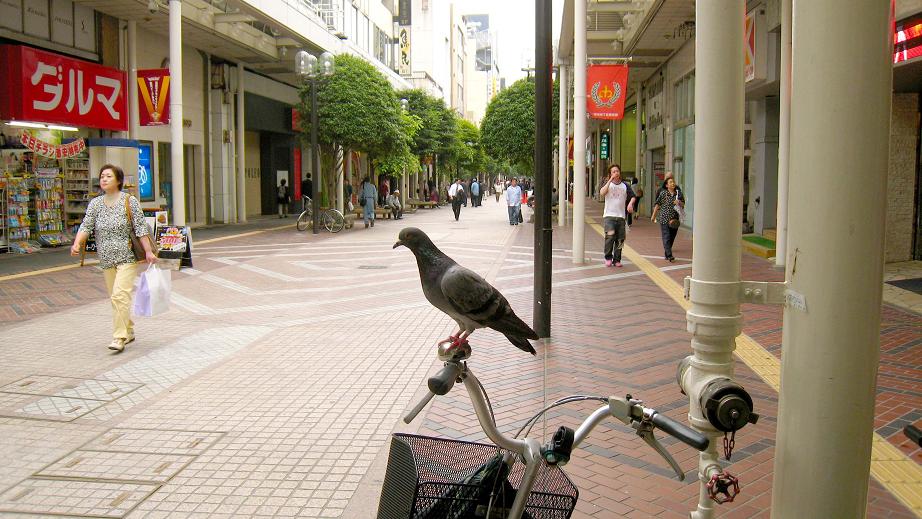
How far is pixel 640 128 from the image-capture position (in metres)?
31.5

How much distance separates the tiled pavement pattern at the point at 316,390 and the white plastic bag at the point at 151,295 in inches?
16.5

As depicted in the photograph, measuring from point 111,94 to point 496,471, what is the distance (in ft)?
60.3

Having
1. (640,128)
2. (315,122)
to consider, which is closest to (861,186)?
(315,122)

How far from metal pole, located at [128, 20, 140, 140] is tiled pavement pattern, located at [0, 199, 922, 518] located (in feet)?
27.2

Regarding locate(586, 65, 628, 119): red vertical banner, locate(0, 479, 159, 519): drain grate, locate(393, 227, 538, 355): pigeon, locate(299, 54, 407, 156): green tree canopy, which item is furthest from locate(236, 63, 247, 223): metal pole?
locate(393, 227, 538, 355): pigeon

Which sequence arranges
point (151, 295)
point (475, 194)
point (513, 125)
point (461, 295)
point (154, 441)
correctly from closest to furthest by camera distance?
point (461, 295)
point (154, 441)
point (151, 295)
point (513, 125)
point (475, 194)

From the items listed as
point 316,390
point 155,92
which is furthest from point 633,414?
point 155,92

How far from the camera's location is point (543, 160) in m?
7.25

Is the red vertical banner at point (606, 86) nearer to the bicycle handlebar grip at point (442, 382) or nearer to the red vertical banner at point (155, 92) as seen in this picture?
the red vertical banner at point (155, 92)

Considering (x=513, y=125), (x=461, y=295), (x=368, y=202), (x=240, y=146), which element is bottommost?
(x=461, y=295)

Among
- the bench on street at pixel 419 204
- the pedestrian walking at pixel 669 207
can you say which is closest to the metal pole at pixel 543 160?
the pedestrian walking at pixel 669 207

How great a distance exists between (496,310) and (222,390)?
4.08 meters

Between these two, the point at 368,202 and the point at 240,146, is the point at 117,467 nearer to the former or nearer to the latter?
the point at 368,202

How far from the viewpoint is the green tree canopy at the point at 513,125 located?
32.1 meters
